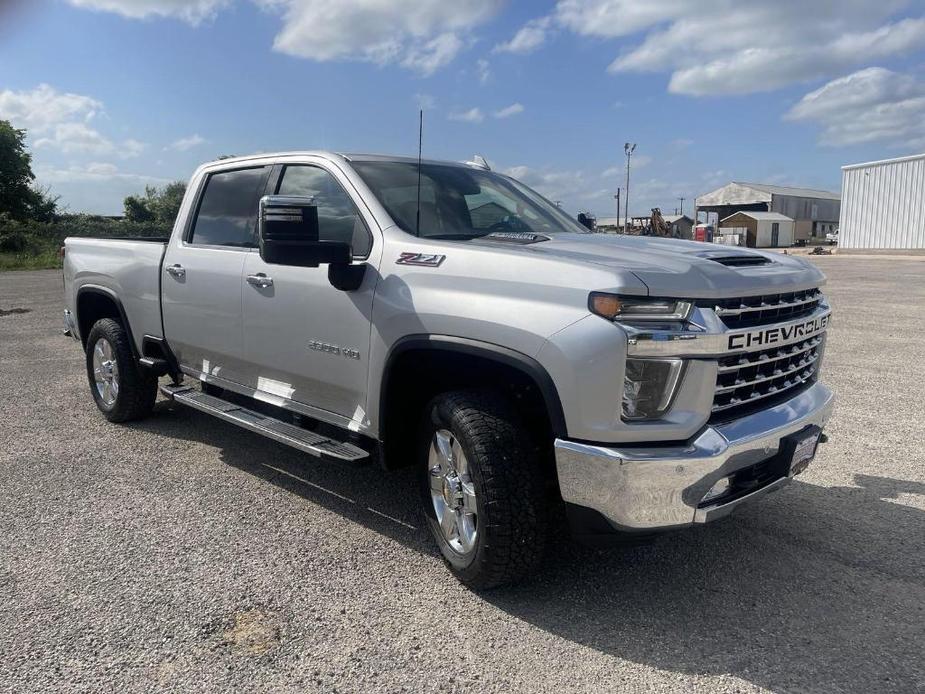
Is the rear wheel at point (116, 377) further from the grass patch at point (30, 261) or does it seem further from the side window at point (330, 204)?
the grass patch at point (30, 261)

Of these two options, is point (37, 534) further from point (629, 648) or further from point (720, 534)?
point (720, 534)

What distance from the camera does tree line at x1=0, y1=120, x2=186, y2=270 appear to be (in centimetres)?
3067

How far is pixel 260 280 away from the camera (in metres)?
4.22

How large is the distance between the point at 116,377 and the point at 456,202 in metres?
3.30

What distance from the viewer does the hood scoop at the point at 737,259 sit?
10.6 ft

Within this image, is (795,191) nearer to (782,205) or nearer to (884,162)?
(782,205)

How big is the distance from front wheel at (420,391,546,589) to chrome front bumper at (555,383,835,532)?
23cm

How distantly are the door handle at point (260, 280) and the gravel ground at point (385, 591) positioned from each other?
4.12 ft

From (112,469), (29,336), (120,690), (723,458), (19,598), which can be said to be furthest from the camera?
(29,336)

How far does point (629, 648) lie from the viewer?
113 inches

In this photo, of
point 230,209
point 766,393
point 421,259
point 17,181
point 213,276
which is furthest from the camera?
point 17,181

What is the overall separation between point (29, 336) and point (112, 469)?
7.39 metres

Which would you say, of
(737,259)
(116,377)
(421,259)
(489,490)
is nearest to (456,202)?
(421,259)

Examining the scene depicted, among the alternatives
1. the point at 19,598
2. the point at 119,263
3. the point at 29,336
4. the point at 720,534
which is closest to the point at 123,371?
the point at 119,263
